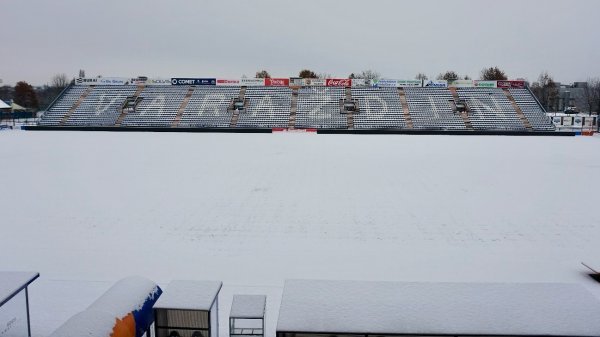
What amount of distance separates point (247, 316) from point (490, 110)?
41.5m

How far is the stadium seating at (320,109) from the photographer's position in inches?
1592

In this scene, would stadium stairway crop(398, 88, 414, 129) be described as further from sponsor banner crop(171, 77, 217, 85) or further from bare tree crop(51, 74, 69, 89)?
bare tree crop(51, 74, 69, 89)

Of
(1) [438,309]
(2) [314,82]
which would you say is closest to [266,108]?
(2) [314,82]

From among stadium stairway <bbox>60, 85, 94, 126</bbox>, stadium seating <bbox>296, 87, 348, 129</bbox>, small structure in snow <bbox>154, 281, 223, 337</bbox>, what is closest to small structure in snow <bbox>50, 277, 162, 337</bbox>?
small structure in snow <bbox>154, 281, 223, 337</bbox>

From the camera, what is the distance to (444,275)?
726 cm

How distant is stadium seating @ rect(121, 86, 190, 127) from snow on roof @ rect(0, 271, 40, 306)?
3621 centimetres

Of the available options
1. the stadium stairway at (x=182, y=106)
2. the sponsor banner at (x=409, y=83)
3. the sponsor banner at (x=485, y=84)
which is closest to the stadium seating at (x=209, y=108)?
the stadium stairway at (x=182, y=106)

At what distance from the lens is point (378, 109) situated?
42.4 metres

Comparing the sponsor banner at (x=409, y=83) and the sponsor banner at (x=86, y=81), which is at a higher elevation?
the sponsor banner at (x=86, y=81)

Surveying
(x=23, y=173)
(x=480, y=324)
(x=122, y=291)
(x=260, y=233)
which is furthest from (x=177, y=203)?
(x=480, y=324)

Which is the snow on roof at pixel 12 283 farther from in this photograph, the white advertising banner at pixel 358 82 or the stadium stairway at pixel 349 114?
the white advertising banner at pixel 358 82

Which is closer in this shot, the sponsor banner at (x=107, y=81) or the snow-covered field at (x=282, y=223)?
the snow-covered field at (x=282, y=223)

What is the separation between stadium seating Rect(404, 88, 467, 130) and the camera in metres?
39.1

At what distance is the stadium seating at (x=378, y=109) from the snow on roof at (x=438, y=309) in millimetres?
35249
